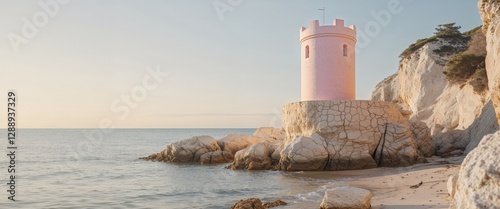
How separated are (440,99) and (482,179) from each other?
87.6 feet

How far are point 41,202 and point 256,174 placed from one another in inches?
345

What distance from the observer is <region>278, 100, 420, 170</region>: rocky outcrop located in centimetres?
1797

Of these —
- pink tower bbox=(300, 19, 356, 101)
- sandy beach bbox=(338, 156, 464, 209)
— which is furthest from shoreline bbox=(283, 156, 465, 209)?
pink tower bbox=(300, 19, 356, 101)

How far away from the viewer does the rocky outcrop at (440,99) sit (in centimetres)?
2045

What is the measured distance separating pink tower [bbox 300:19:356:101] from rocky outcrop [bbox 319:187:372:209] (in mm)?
12547

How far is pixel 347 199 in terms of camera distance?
27.5 ft

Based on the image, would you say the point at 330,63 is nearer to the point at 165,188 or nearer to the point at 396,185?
the point at 396,185

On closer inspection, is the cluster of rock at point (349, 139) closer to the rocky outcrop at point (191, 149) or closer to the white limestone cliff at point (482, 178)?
the rocky outcrop at point (191, 149)

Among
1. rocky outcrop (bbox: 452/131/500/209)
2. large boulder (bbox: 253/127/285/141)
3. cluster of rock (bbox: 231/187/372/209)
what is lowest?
cluster of rock (bbox: 231/187/372/209)

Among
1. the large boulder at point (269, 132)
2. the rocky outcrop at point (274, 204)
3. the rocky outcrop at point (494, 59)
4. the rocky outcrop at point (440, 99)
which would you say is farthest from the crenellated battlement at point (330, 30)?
the large boulder at point (269, 132)

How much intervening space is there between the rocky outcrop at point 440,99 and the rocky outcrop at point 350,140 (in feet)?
9.13

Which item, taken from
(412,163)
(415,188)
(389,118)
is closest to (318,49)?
(389,118)

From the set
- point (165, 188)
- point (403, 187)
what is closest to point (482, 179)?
point (403, 187)

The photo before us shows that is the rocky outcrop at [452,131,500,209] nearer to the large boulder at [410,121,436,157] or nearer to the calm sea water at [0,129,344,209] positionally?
the calm sea water at [0,129,344,209]
